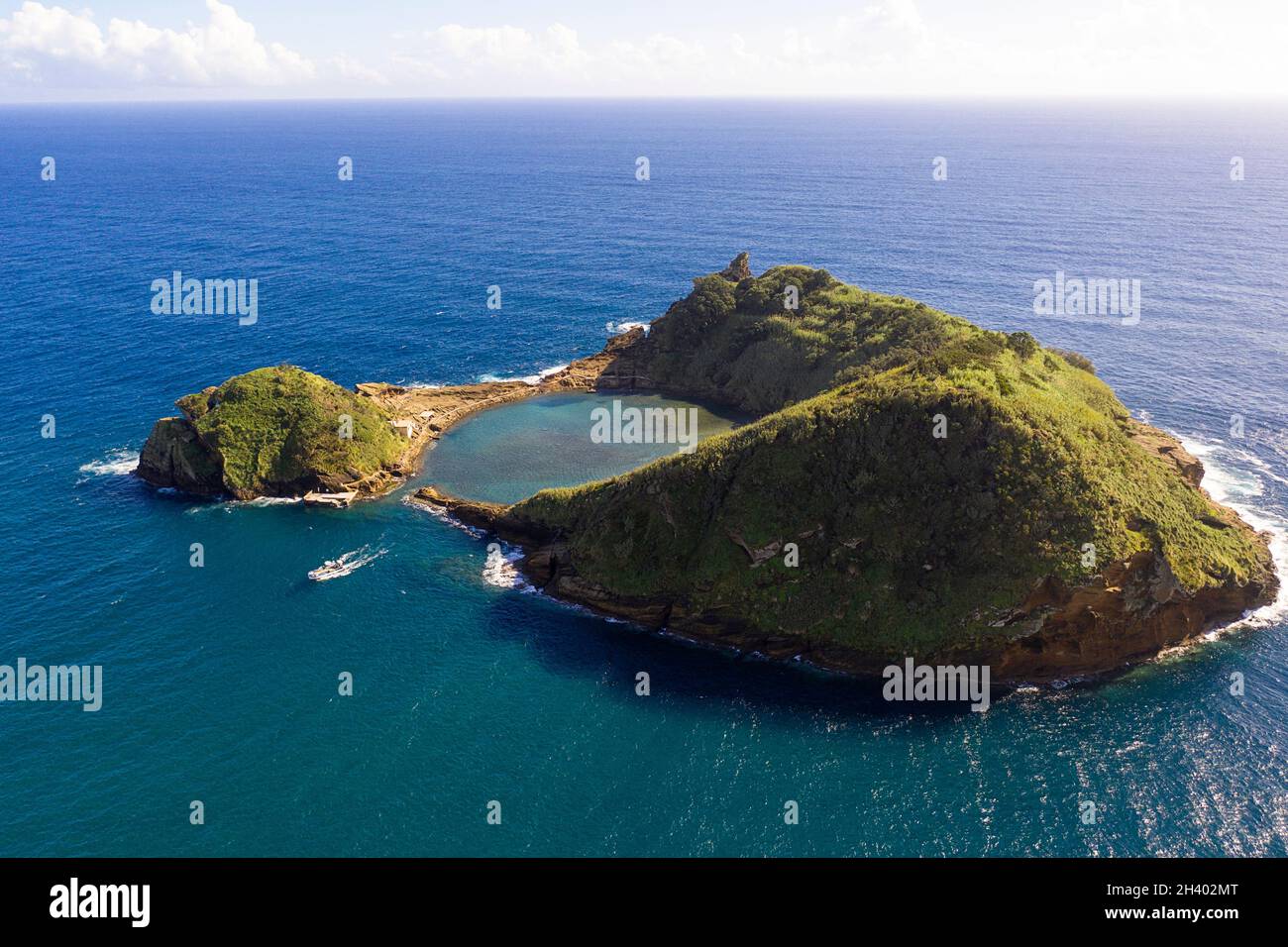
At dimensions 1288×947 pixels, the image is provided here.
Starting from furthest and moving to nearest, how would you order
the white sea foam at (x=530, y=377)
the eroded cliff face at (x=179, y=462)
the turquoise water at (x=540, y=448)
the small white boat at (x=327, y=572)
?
the white sea foam at (x=530, y=377) → the turquoise water at (x=540, y=448) → the eroded cliff face at (x=179, y=462) → the small white boat at (x=327, y=572)

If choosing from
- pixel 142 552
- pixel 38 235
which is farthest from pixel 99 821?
pixel 38 235

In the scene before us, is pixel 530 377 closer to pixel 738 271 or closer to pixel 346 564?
pixel 738 271

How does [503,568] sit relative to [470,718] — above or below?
above
